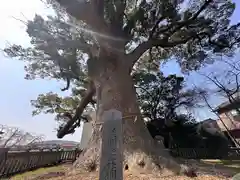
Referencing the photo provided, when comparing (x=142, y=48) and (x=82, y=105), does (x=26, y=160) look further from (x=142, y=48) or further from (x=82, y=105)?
(x=142, y=48)

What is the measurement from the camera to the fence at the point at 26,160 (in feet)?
24.2

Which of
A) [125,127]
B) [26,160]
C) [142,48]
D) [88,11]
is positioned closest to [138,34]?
[142,48]

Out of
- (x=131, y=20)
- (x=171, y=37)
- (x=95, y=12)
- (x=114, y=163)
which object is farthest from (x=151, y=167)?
(x=171, y=37)

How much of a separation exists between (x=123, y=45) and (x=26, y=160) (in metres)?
6.45

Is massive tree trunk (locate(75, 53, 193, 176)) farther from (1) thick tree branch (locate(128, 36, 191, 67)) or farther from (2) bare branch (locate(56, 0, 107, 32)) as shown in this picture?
(2) bare branch (locate(56, 0, 107, 32))

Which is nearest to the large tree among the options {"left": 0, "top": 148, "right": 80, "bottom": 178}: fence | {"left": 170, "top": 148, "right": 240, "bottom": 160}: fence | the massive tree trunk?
the massive tree trunk

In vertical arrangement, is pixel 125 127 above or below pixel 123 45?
below

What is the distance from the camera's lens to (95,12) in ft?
27.3

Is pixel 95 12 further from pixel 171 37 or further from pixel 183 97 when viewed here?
pixel 183 97

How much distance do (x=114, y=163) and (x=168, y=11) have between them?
923 centimetres

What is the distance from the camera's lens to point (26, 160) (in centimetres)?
894

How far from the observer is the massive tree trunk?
6.20 m

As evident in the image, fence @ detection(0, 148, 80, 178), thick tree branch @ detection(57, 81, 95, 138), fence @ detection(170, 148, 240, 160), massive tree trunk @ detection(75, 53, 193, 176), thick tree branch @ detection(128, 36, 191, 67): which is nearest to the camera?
massive tree trunk @ detection(75, 53, 193, 176)

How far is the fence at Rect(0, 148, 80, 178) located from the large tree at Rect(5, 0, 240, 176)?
2.73 meters
